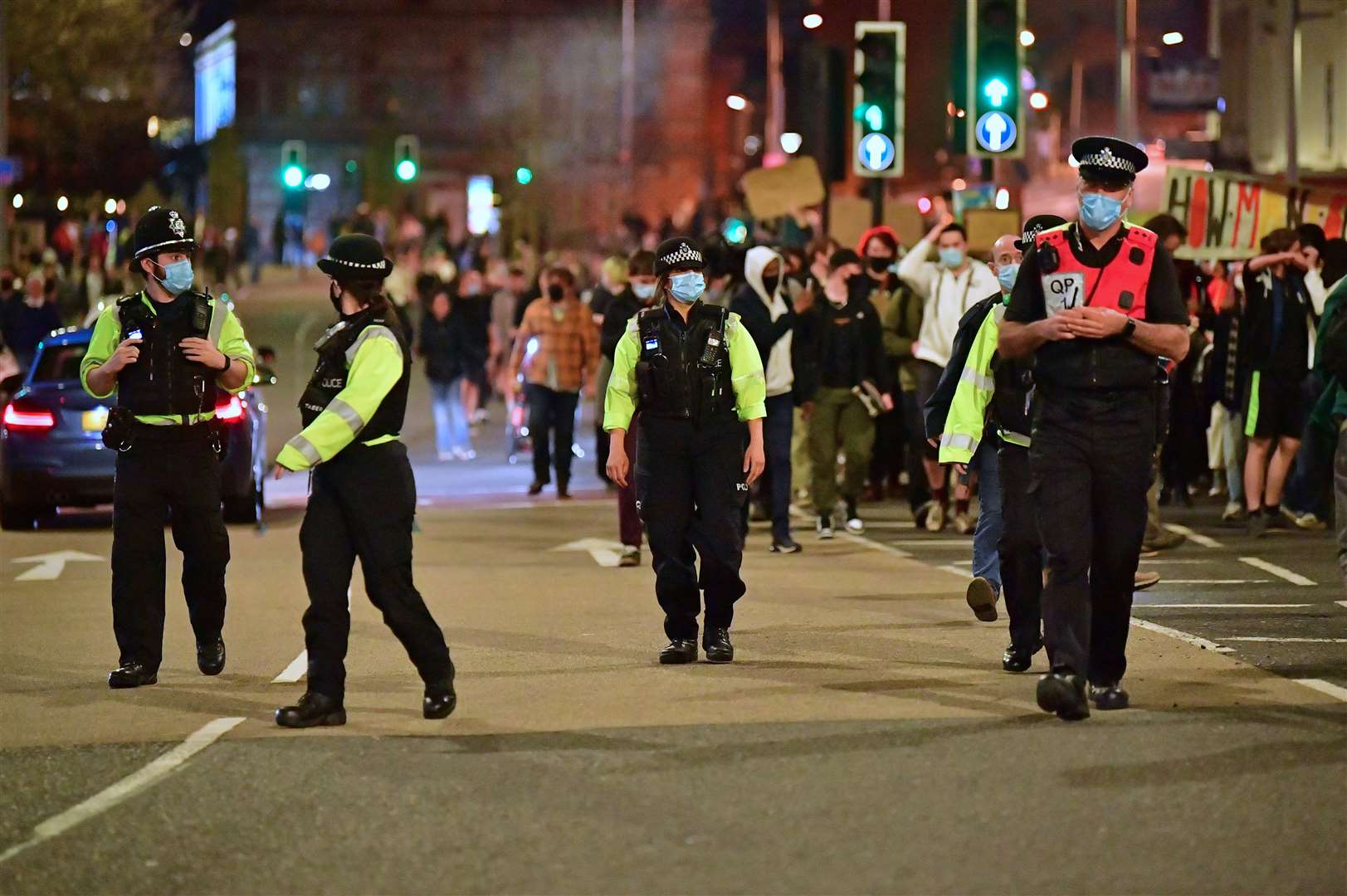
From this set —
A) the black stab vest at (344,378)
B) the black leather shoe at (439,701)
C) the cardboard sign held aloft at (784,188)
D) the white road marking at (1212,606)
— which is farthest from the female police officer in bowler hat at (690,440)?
the cardboard sign held aloft at (784,188)

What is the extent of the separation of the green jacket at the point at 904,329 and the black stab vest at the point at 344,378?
8.71 meters

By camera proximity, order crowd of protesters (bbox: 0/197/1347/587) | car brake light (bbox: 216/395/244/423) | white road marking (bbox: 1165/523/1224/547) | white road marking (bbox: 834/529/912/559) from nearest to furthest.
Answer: white road marking (bbox: 834/529/912/559)
crowd of protesters (bbox: 0/197/1347/587)
white road marking (bbox: 1165/523/1224/547)
car brake light (bbox: 216/395/244/423)

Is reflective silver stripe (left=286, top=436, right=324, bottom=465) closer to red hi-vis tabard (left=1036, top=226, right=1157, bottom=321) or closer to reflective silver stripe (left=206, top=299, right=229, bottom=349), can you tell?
reflective silver stripe (left=206, top=299, right=229, bottom=349)

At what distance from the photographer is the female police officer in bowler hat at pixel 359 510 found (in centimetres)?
887

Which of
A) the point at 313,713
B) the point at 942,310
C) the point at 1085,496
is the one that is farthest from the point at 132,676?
the point at 942,310

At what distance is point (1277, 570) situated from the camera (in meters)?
14.1

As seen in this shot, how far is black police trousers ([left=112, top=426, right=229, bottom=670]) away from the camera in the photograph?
32.9 ft

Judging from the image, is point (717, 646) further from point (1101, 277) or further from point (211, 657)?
point (1101, 277)

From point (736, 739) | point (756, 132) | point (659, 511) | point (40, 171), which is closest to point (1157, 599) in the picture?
point (659, 511)

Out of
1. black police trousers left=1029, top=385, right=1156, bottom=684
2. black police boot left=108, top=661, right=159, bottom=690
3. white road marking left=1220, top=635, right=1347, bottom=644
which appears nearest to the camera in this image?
black police trousers left=1029, top=385, right=1156, bottom=684

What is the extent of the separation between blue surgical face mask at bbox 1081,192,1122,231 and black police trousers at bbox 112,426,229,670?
3775 mm

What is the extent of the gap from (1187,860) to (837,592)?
21.7 ft

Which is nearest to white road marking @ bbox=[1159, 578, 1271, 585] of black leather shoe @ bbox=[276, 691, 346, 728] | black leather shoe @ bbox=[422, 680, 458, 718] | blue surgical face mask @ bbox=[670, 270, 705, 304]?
blue surgical face mask @ bbox=[670, 270, 705, 304]

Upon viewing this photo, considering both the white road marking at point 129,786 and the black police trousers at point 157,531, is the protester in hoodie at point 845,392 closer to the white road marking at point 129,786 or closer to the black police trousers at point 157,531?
the black police trousers at point 157,531
